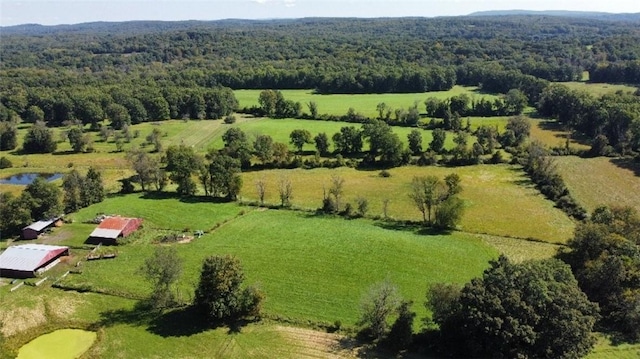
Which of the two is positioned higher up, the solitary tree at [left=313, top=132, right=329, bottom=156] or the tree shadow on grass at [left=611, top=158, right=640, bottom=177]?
the solitary tree at [left=313, top=132, right=329, bottom=156]

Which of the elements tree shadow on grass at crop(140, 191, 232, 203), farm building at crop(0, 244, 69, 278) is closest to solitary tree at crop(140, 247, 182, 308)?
farm building at crop(0, 244, 69, 278)

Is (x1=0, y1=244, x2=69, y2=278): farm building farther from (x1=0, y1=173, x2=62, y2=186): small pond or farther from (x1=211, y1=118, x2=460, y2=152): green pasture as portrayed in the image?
(x1=211, y1=118, x2=460, y2=152): green pasture

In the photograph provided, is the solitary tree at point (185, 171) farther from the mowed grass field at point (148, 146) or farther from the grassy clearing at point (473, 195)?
the mowed grass field at point (148, 146)

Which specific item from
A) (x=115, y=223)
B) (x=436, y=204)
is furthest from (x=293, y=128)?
(x=115, y=223)

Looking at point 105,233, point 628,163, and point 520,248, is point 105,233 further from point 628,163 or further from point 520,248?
point 628,163

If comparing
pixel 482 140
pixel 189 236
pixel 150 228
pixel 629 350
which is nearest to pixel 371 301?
pixel 629 350

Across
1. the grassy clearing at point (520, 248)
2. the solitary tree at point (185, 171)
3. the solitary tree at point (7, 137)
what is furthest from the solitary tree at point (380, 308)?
the solitary tree at point (7, 137)
